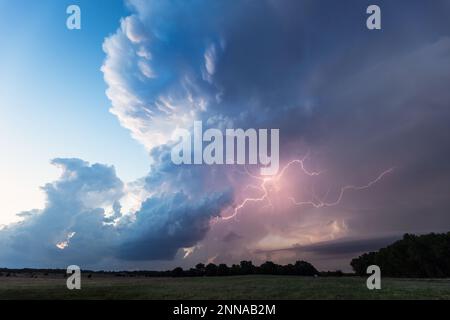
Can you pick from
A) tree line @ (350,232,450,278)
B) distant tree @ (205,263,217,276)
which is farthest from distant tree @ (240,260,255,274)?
tree line @ (350,232,450,278)

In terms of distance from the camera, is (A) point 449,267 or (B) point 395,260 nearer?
(A) point 449,267

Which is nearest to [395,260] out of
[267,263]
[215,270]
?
[267,263]

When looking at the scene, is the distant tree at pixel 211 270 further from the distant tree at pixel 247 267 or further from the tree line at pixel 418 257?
the tree line at pixel 418 257

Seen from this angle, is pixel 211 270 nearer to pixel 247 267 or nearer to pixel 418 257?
pixel 247 267

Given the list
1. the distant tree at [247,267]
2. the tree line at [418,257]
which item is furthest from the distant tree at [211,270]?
the tree line at [418,257]

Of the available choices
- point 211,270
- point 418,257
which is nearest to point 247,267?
point 211,270

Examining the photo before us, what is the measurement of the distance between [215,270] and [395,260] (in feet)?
229

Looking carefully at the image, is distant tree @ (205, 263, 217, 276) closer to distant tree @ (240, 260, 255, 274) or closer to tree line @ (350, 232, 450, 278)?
distant tree @ (240, 260, 255, 274)
